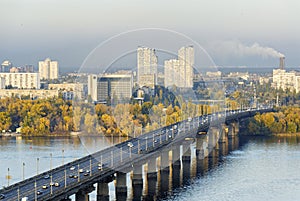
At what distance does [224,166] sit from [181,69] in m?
14.0

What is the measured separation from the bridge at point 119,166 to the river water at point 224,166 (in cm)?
65

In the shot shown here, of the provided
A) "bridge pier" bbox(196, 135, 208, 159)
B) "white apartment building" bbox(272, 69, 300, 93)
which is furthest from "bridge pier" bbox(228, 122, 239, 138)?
"white apartment building" bbox(272, 69, 300, 93)

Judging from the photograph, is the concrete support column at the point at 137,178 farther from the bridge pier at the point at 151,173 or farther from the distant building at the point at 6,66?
the distant building at the point at 6,66

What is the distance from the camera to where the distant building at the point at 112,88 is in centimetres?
3027

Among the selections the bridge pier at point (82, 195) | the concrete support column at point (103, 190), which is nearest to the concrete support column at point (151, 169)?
the concrete support column at point (103, 190)

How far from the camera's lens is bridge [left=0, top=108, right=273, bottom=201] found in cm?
1493

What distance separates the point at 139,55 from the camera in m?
26.8

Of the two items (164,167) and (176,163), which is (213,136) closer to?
(176,163)

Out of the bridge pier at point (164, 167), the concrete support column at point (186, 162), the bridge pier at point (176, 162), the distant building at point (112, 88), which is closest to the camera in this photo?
the bridge pier at point (164, 167)

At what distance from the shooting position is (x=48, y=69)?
79.4 m

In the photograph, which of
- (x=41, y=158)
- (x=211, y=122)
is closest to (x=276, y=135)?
(x=211, y=122)

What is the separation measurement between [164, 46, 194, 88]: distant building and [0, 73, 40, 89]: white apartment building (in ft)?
96.6

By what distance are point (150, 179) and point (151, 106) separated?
35.6 feet

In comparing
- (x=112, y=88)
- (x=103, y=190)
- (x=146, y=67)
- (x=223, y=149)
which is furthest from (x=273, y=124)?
(x=103, y=190)
